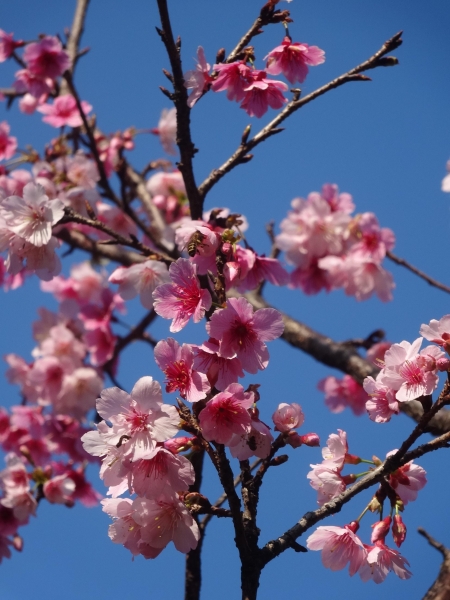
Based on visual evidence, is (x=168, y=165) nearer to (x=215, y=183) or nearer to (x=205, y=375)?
(x=215, y=183)

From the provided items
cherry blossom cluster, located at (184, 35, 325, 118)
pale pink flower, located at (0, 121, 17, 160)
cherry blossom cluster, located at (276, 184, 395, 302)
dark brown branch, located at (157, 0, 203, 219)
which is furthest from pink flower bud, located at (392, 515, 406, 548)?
pale pink flower, located at (0, 121, 17, 160)

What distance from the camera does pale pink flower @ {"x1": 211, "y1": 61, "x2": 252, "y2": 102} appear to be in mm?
2039

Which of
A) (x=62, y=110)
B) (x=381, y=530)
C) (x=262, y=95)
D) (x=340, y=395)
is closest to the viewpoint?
(x=381, y=530)

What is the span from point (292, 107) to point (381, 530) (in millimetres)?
1376

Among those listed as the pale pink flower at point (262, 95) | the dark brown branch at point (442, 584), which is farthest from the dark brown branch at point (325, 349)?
the pale pink flower at point (262, 95)

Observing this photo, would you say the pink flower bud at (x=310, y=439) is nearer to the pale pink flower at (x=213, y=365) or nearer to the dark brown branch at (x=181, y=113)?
the pale pink flower at (x=213, y=365)

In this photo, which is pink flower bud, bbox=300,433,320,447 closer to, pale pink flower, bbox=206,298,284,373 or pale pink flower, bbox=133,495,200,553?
pale pink flower, bbox=206,298,284,373

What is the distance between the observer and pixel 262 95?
2143 millimetres

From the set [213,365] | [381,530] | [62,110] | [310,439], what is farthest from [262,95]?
[62,110]

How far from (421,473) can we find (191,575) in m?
0.90

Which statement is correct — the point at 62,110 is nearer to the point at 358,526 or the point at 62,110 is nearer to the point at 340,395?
the point at 340,395

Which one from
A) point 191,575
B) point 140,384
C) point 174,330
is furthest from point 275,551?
point 191,575

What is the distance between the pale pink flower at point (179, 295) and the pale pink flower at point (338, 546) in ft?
2.23

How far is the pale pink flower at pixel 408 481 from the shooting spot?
1586mm
